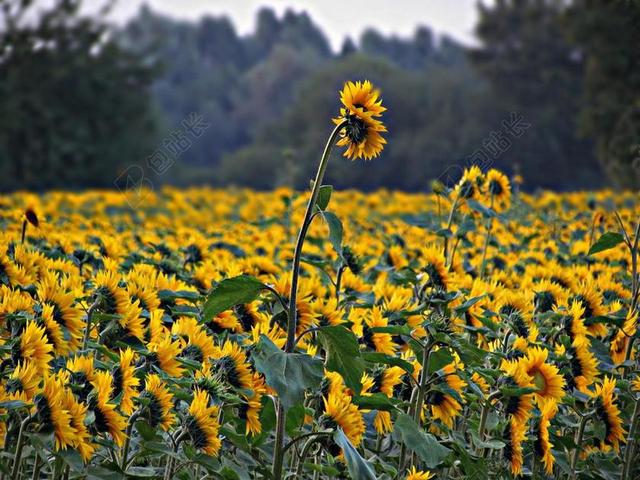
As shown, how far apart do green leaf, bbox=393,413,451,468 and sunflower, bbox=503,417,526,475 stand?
1.14 feet

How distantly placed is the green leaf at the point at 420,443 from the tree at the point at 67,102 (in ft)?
73.9

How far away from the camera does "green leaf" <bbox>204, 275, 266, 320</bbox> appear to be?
1.87 m

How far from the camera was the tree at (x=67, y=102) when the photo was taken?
2425cm

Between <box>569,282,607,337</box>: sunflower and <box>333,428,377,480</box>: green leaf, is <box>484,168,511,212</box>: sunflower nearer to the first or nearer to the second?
<box>569,282,607,337</box>: sunflower

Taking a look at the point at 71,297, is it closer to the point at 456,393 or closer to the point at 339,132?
the point at 339,132

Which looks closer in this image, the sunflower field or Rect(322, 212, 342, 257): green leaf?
Rect(322, 212, 342, 257): green leaf

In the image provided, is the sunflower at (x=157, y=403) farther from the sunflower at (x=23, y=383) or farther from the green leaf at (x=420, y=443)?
the green leaf at (x=420, y=443)

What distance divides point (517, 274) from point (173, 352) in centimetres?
238

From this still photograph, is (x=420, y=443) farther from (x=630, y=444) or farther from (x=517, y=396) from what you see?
(x=630, y=444)

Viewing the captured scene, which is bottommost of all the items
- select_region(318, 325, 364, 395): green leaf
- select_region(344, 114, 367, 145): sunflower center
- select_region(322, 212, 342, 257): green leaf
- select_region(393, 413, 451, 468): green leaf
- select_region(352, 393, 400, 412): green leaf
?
select_region(393, 413, 451, 468): green leaf

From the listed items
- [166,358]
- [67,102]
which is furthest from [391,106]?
[166,358]

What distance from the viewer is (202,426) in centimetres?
195

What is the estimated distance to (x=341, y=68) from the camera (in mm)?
36531

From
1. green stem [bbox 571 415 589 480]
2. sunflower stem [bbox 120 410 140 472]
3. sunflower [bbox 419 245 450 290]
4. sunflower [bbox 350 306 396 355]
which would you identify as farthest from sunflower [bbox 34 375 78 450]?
green stem [bbox 571 415 589 480]
